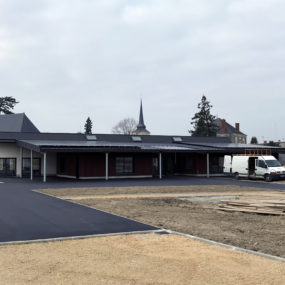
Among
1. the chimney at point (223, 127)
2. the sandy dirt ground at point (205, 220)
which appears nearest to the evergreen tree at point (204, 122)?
the chimney at point (223, 127)

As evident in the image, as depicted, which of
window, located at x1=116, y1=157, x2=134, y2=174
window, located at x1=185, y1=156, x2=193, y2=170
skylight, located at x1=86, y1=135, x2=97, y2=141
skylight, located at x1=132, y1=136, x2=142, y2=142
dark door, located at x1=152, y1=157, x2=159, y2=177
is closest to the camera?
window, located at x1=116, y1=157, x2=134, y2=174

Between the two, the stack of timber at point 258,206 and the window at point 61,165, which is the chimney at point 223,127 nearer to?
the window at point 61,165

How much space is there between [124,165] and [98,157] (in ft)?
8.92

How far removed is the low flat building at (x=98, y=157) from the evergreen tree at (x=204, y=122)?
36.5m

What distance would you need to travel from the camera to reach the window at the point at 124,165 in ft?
120

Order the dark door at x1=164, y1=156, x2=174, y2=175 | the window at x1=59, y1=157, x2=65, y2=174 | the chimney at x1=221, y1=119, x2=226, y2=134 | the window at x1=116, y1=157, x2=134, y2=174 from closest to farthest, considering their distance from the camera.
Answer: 1. the window at x1=116, y1=157, x2=134, y2=174
2. the window at x1=59, y1=157, x2=65, y2=174
3. the dark door at x1=164, y1=156, x2=174, y2=175
4. the chimney at x1=221, y1=119, x2=226, y2=134

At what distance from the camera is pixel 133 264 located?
769 centimetres

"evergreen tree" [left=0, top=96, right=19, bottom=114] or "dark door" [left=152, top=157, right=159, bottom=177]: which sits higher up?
"evergreen tree" [left=0, top=96, right=19, bottom=114]

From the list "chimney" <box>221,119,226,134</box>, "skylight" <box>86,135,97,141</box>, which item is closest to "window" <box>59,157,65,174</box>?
"skylight" <box>86,135,97,141</box>

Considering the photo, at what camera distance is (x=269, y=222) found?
13039mm

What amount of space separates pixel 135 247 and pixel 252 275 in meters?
3.05

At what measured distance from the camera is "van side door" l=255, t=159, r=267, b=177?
3200 cm

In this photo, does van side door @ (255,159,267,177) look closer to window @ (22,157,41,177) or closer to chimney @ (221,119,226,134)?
window @ (22,157,41,177)

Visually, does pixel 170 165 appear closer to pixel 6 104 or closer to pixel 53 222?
pixel 53 222
